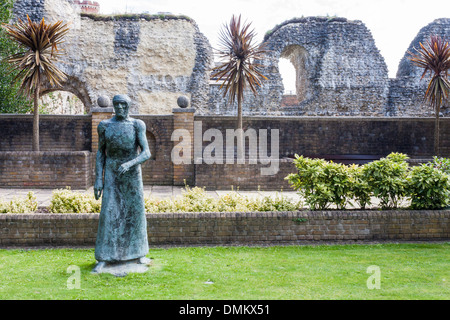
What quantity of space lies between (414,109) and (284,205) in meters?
17.2

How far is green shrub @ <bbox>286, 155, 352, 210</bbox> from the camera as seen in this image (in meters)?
5.96

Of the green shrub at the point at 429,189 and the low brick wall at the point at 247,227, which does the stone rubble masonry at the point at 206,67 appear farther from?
the low brick wall at the point at 247,227

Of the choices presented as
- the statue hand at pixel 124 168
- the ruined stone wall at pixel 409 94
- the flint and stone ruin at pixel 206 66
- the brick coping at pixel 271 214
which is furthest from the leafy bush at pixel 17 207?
the ruined stone wall at pixel 409 94

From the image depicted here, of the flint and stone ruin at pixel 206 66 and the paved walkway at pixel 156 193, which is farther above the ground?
the flint and stone ruin at pixel 206 66

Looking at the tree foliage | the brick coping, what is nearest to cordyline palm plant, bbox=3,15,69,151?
the tree foliage

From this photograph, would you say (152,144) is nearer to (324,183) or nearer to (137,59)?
(324,183)

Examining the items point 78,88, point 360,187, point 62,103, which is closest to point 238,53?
point 360,187

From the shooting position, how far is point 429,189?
5.91 m

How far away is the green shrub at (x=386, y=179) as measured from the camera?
602 cm

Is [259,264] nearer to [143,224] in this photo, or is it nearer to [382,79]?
[143,224]

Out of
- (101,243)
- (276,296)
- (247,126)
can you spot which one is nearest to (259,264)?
(276,296)

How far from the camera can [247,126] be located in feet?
42.8

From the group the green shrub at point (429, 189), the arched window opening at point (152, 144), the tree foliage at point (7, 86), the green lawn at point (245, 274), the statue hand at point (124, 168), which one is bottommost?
the green lawn at point (245, 274)

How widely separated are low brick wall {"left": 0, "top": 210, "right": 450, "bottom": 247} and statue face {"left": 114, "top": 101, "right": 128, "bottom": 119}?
175 centimetres
